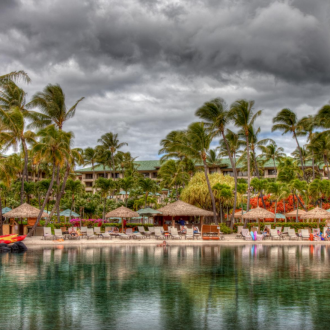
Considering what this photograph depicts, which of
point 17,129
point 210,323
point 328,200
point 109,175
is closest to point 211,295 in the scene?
point 210,323

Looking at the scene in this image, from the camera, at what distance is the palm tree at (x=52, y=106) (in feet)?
113

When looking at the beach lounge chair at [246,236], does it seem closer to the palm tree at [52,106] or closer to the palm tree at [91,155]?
the palm tree at [52,106]

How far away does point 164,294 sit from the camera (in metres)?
10.1

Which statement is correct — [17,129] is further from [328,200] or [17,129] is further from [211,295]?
[328,200]

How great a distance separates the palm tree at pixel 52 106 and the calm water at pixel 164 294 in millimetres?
19743

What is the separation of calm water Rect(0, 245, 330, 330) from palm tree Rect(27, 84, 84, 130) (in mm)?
19743

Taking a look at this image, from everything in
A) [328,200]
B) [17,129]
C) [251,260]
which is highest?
[17,129]

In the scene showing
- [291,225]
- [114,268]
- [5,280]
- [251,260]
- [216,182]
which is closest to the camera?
[5,280]

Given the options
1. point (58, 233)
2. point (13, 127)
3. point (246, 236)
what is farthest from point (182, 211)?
point (13, 127)

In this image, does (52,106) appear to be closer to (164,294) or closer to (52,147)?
(52,147)

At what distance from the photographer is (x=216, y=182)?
41.4m

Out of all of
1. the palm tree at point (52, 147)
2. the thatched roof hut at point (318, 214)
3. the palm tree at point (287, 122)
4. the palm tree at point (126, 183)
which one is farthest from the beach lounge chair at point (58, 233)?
the palm tree at point (287, 122)

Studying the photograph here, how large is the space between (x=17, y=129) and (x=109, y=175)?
54241mm

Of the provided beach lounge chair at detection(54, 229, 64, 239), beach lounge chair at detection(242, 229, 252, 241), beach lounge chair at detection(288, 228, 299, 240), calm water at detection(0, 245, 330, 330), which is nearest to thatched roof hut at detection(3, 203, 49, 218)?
beach lounge chair at detection(54, 229, 64, 239)
